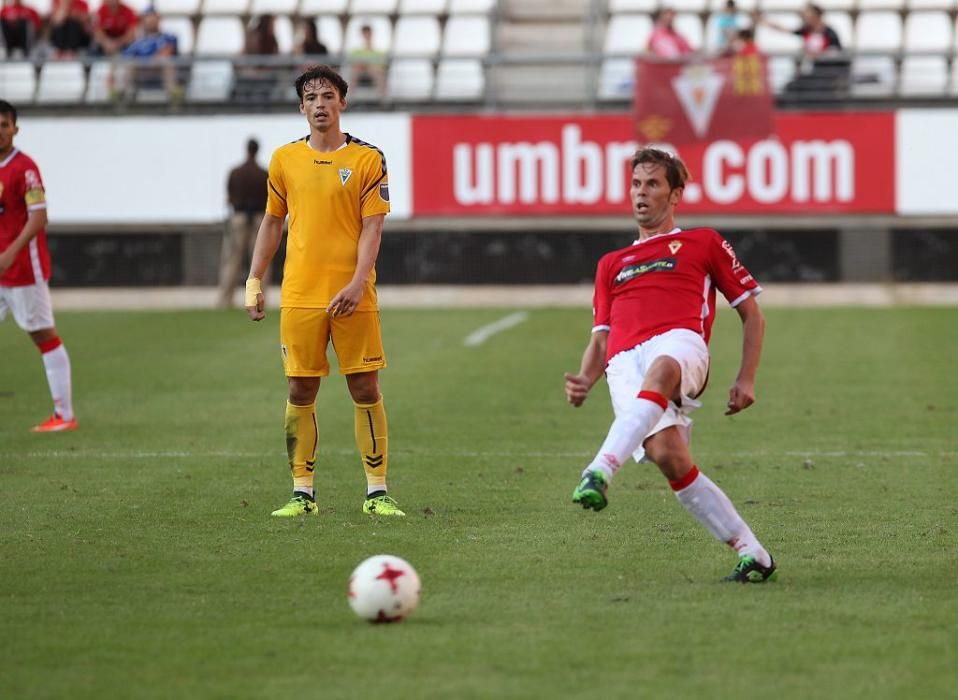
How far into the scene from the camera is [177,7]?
27297 mm

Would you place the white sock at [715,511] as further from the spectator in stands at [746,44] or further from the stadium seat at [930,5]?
the stadium seat at [930,5]

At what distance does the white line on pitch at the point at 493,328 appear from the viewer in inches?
652

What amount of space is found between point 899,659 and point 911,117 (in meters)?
17.9

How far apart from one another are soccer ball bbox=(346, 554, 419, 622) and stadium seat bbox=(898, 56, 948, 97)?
18839mm

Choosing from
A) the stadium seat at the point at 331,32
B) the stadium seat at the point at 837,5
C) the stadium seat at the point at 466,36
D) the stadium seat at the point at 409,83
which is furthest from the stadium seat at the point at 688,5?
the stadium seat at the point at 331,32

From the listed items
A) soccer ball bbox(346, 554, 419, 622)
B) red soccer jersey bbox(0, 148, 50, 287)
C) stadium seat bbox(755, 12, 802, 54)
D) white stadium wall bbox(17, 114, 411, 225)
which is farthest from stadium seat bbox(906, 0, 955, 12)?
soccer ball bbox(346, 554, 419, 622)

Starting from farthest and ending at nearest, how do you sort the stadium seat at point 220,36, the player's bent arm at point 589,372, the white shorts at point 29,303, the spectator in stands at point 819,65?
the stadium seat at point 220,36 → the spectator in stands at point 819,65 → the white shorts at point 29,303 → the player's bent arm at point 589,372

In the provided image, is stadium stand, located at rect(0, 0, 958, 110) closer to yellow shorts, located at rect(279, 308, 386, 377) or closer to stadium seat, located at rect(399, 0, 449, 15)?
stadium seat, located at rect(399, 0, 449, 15)

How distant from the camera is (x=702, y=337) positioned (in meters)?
6.06

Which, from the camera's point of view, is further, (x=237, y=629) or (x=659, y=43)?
(x=659, y=43)

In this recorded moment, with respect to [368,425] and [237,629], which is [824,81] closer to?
[368,425]

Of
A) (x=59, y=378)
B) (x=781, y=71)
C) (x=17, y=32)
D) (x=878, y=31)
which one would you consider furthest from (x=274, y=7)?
(x=59, y=378)

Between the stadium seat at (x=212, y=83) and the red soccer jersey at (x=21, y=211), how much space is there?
1276 cm

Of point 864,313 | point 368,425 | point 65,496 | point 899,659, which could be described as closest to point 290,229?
point 368,425
